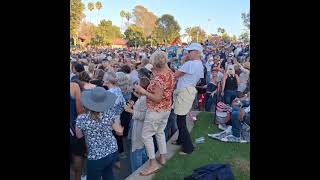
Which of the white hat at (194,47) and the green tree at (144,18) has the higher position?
the green tree at (144,18)

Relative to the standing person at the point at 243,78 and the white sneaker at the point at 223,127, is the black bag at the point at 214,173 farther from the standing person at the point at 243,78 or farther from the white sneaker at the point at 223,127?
the standing person at the point at 243,78

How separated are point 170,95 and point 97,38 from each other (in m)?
1.20

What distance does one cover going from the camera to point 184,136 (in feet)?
13.9

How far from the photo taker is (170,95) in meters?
3.91

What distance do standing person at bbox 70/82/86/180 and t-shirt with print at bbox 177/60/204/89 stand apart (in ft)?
3.60

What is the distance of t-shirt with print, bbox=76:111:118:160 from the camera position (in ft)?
10.4

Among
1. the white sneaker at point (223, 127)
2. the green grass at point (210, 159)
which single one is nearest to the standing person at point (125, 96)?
the green grass at point (210, 159)

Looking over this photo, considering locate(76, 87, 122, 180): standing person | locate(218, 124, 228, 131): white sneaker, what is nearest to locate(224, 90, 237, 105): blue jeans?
locate(218, 124, 228, 131): white sneaker

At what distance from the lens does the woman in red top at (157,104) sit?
149 inches

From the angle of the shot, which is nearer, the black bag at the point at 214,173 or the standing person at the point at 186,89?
the black bag at the point at 214,173

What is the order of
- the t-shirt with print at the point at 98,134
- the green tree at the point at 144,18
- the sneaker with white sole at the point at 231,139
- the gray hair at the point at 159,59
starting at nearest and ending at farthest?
the t-shirt with print at the point at 98,134
the gray hair at the point at 159,59
the green tree at the point at 144,18
the sneaker with white sole at the point at 231,139

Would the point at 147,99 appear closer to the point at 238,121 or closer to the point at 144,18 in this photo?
the point at 144,18

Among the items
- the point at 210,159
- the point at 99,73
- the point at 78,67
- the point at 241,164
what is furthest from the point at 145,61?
the point at 241,164

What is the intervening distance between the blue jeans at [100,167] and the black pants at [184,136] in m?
1.11
